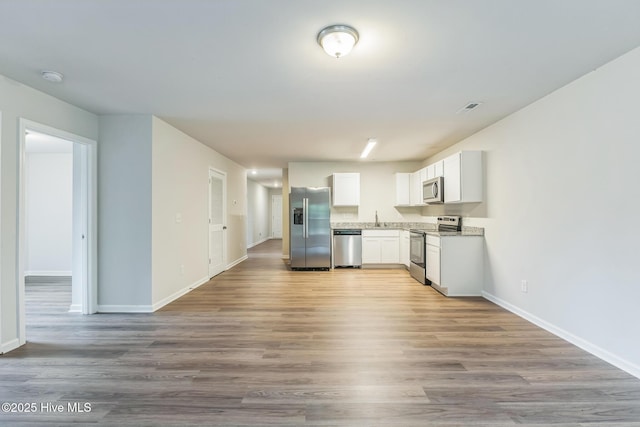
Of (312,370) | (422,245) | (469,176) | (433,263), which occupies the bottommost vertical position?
(312,370)

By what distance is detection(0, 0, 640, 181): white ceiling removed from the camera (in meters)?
1.77

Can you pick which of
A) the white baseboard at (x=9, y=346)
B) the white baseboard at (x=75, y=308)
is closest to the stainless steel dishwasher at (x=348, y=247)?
the white baseboard at (x=75, y=308)

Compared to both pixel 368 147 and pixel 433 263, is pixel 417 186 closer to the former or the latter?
pixel 368 147

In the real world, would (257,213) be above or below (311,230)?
above

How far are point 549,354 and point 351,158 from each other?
4.75 m

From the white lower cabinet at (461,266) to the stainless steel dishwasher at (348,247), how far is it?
2.32m

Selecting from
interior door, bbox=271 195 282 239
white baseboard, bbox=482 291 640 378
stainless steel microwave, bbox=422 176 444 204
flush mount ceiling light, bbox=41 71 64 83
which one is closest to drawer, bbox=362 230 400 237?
stainless steel microwave, bbox=422 176 444 204

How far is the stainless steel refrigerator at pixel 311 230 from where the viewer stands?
20.9 feet

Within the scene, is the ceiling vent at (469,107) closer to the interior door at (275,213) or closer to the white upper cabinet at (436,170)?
the white upper cabinet at (436,170)

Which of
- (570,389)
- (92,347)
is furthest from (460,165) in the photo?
→ (92,347)

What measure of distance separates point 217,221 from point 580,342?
555 cm

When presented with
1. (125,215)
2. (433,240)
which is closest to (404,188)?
(433,240)

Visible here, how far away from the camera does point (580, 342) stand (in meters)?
2.67

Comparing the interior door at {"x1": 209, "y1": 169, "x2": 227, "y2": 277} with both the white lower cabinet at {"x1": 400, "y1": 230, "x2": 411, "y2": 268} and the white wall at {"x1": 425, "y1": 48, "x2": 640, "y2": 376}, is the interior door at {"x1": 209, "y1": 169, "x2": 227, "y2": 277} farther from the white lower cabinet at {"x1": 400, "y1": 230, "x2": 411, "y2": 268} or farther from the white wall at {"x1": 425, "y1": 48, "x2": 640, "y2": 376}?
the white wall at {"x1": 425, "y1": 48, "x2": 640, "y2": 376}
